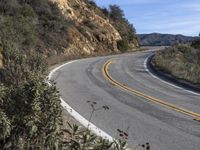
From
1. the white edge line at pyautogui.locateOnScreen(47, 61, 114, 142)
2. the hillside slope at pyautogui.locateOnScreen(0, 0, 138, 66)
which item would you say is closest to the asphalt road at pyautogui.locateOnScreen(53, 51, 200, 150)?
the white edge line at pyautogui.locateOnScreen(47, 61, 114, 142)

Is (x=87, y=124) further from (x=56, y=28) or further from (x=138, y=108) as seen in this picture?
(x=56, y=28)

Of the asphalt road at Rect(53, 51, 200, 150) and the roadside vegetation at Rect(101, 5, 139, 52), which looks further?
the roadside vegetation at Rect(101, 5, 139, 52)

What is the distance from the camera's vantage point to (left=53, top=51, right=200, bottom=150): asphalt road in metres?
10.1

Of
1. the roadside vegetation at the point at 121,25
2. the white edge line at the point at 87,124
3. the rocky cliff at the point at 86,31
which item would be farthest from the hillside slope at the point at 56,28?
the white edge line at the point at 87,124

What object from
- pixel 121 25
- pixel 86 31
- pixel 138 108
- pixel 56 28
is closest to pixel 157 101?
pixel 138 108

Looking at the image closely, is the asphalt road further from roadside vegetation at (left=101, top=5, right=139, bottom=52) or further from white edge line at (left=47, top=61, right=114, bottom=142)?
roadside vegetation at (left=101, top=5, right=139, bottom=52)

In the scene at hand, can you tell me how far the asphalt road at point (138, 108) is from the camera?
1014 centimetres

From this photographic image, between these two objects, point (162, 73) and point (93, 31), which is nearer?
point (162, 73)

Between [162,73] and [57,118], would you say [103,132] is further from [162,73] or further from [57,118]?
[162,73]

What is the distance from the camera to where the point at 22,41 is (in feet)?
98.1

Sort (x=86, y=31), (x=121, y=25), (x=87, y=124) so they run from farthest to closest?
1. (x=121, y=25)
2. (x=86, y=31)
3. (x=87, y=124)

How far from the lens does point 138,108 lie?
45.8 ft

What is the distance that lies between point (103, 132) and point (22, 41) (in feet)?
66.9

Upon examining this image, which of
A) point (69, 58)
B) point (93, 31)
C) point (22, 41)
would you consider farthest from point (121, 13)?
point (22, 41)
